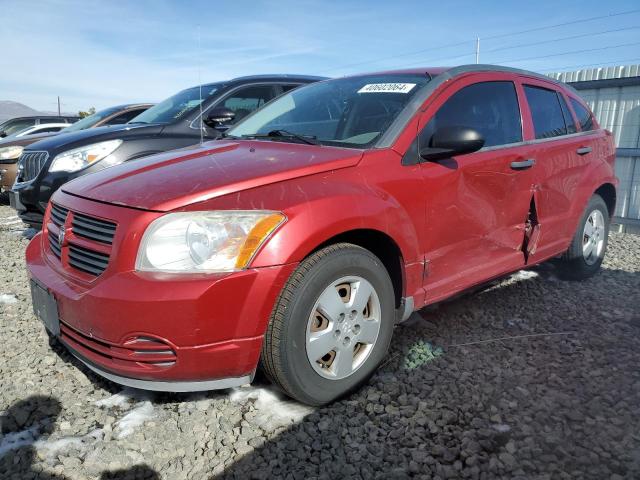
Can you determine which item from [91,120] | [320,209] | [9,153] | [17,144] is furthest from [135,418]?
[17,144]

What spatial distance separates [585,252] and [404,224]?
8.43 ft

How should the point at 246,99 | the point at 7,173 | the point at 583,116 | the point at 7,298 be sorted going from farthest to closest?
the point at 7,173, the point at 246,99, the point at 583,116, the point at 7,298

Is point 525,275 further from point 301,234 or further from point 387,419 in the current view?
point 301,234

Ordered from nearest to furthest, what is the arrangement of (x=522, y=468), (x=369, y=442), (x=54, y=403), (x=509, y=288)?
(x=522, y=468) < (x=369, y=442) < (x=54, y=403) < (x=509, y=288)

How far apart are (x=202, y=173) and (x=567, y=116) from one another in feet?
10.2

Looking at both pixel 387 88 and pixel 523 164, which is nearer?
pixel 387 88

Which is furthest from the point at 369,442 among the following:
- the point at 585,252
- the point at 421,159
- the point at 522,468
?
the point at 585,252

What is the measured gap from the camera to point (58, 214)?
2.61m

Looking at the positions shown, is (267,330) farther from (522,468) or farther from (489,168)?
(489,168)

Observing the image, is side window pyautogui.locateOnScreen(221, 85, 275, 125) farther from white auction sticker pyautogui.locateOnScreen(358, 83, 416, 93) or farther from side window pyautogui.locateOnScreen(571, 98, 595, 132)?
side window pyautogui.locateOnScreen(571, 98, 595, 132)

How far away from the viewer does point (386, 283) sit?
2.49 m

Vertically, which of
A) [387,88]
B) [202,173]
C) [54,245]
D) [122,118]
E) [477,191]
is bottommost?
[54,245]

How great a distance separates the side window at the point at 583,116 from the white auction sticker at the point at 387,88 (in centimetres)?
193

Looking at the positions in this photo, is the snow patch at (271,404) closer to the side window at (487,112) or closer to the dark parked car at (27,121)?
the side window at (487,112)
